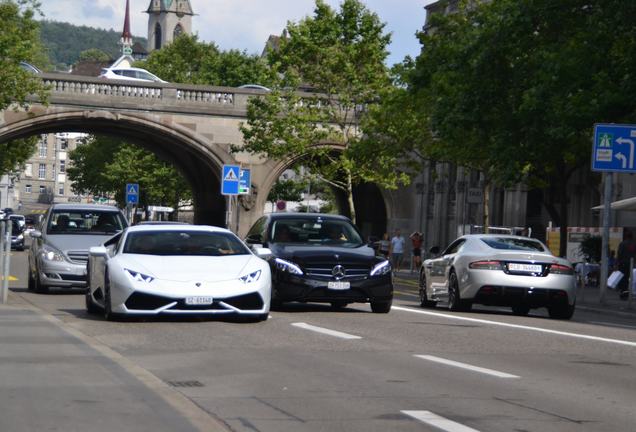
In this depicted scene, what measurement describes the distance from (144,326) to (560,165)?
77.8ft

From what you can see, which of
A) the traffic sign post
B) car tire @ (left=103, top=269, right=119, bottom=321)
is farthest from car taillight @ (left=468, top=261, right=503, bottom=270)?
the traffic sign post

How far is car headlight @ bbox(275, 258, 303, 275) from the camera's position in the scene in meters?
19.9

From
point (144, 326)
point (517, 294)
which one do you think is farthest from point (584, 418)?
point (517, 294)

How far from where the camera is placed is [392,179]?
55500 millimetres

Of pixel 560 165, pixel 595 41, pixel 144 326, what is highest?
pixel 595 41

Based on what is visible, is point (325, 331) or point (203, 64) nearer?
point (325, 331)

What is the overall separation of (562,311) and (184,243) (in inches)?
284

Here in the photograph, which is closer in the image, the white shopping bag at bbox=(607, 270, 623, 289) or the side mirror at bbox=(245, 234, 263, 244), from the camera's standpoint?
the side mirror at bbox=(245, 234, 263, 244)

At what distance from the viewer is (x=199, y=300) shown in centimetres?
1634

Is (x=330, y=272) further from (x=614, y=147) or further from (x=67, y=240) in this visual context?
(x=614, y=147)

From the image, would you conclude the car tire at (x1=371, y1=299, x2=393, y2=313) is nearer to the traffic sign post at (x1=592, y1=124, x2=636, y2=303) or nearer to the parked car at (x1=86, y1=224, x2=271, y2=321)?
the parked car at (x1=86, y1=224, x2=271, y2=321)

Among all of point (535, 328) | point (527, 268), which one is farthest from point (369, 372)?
point (527, 268)

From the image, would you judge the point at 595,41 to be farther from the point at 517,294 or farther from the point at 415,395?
the point at 415,395

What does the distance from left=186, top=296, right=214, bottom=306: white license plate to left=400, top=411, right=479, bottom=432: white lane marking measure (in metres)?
7.62
